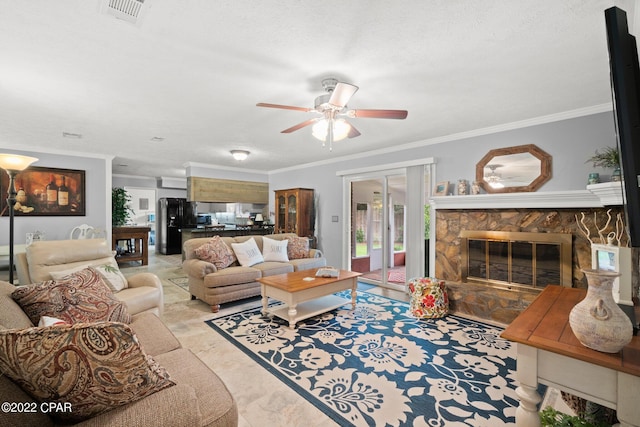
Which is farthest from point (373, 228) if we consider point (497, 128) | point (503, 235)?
point (497, 128)

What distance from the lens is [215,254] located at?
4000mm

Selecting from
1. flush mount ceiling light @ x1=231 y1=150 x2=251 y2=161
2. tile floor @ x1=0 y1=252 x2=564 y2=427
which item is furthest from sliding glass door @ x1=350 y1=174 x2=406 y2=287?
tile floor @ x1=0 y1=252 x2=564 y2=427

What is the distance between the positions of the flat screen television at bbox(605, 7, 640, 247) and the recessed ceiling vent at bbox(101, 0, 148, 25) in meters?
2.18

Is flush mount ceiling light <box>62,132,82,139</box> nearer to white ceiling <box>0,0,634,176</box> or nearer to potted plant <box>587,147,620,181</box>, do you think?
white ceiling <box>0,0,634,176</box>

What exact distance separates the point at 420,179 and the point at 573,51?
99.8 inches

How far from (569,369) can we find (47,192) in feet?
22.8

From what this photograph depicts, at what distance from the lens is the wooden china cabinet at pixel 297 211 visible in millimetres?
6082

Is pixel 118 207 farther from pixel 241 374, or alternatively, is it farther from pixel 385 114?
pixel 385 114

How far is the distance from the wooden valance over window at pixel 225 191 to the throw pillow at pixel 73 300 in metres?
4.45

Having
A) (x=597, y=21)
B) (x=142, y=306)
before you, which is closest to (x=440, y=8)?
(x=597, y=21)

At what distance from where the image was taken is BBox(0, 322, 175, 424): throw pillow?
0.81 m

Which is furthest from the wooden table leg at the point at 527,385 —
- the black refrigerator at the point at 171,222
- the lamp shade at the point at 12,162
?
the black refrigerator at the point at 171,222

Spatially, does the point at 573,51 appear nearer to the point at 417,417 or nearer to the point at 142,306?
the point at 417,417

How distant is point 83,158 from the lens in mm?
5242
